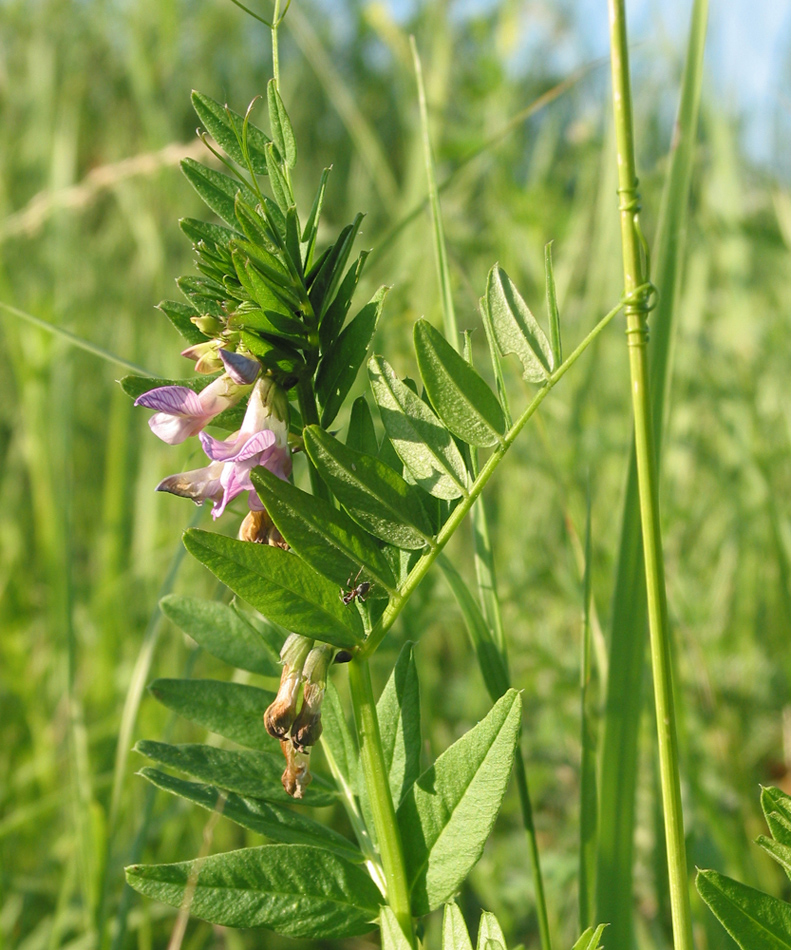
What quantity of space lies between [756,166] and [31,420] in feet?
5.76

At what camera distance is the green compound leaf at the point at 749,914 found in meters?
0.39

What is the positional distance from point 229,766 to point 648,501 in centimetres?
24

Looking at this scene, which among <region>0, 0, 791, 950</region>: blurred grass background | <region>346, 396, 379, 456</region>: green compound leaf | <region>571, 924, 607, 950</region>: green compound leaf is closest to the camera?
<region>571, 924, 607, 950</region>: green compound leaf

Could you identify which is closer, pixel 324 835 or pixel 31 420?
pixel 324 835

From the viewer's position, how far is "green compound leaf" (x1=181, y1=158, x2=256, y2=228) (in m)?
0.50

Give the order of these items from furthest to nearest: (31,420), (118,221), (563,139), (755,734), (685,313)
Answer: (563,139) → (118,221) → (685,313) → (31,420) → (755,734)

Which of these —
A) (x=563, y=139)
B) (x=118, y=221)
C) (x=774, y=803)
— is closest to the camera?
(x=774, y=803)

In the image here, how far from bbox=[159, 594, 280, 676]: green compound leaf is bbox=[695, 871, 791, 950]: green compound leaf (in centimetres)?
26

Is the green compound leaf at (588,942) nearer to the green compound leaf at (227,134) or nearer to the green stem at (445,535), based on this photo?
the green stem at (445,535)

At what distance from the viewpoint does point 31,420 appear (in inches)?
55.8

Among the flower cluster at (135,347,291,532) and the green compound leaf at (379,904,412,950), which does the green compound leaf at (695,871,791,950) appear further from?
the flower cluster at (135,347,291,532)

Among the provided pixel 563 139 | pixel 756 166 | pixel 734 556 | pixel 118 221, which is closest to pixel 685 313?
pixel 734 556

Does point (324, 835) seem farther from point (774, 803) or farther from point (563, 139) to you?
point (563, 139)

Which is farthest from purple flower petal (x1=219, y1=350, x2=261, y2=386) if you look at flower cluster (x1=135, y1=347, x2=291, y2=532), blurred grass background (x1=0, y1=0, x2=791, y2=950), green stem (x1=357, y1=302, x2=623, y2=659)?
blurred grass background (x1=0, y1=0, x2=791, y2=950)
